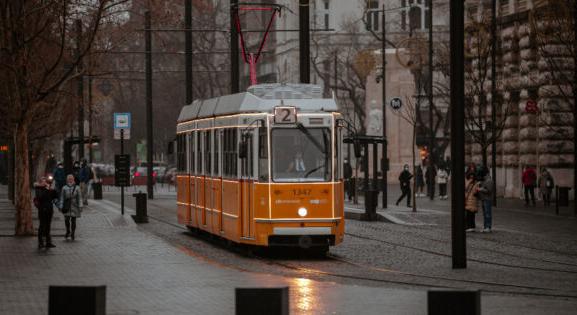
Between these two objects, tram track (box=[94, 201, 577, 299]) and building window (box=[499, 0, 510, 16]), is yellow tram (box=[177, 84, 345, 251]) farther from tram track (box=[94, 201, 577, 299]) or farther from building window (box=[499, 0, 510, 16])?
building window (box=[499, 0, 510, 16])

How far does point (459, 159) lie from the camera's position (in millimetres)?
22516

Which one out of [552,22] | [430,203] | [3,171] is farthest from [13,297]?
[3,171]

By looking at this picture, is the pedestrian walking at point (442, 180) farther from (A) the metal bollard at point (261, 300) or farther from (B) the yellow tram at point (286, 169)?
(A) the metal bollard at point (261, 300)

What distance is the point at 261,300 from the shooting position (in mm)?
12469

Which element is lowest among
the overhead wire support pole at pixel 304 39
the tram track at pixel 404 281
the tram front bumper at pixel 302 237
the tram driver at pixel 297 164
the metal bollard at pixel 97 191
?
the tram track at pixel 404 281

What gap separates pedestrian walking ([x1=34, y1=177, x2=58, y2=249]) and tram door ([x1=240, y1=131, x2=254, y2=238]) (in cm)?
420

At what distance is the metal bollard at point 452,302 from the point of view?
12219 mm

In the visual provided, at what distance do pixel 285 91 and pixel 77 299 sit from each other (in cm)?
1527

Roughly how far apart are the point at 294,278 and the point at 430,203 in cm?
3605

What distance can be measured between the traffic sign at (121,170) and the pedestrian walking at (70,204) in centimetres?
1119

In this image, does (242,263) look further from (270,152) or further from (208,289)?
(208,289)

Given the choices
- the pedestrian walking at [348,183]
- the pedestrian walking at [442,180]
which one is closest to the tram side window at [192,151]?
the pedestrian walking at [348,183]

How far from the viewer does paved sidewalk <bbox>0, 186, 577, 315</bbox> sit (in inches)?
681

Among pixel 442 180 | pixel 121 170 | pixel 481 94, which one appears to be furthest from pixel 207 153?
pixel 442 180
